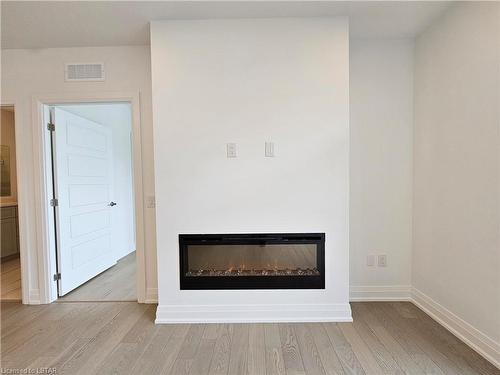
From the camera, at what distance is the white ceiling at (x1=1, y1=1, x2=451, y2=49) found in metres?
2.12

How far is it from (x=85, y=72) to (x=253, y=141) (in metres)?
1.91

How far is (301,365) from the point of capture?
1.79 meters

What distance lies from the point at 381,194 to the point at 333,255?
88 cm

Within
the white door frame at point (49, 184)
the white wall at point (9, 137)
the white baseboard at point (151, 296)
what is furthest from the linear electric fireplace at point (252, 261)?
the white wall at point (9, 137)

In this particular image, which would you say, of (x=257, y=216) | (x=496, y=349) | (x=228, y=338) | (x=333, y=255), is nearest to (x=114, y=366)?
(x=228, y=338)

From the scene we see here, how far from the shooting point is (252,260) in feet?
8.06

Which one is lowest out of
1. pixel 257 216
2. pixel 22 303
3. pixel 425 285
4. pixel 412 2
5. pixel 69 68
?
pixel 22 303

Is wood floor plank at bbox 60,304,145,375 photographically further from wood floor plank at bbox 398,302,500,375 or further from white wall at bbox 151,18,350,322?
wood floor plank at bbox 398,302,500,375

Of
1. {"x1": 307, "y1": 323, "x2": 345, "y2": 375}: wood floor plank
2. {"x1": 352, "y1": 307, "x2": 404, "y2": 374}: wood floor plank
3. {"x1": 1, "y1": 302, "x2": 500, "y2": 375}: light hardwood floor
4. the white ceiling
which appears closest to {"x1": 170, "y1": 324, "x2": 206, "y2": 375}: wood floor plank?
{"x1": 1, "y1": 302, "x2": 500, "y2": 375}: light hardwood floor

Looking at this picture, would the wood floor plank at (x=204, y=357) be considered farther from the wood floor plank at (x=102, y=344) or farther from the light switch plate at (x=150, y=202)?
the light switch plate at (x=150, y=202)

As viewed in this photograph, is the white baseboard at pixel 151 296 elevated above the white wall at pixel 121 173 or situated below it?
below

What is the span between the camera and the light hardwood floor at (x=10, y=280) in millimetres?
A: 2999

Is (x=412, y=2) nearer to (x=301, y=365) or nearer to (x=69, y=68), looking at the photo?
(x=301, y=365)

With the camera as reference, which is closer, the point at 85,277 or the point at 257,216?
the point at 257,216
